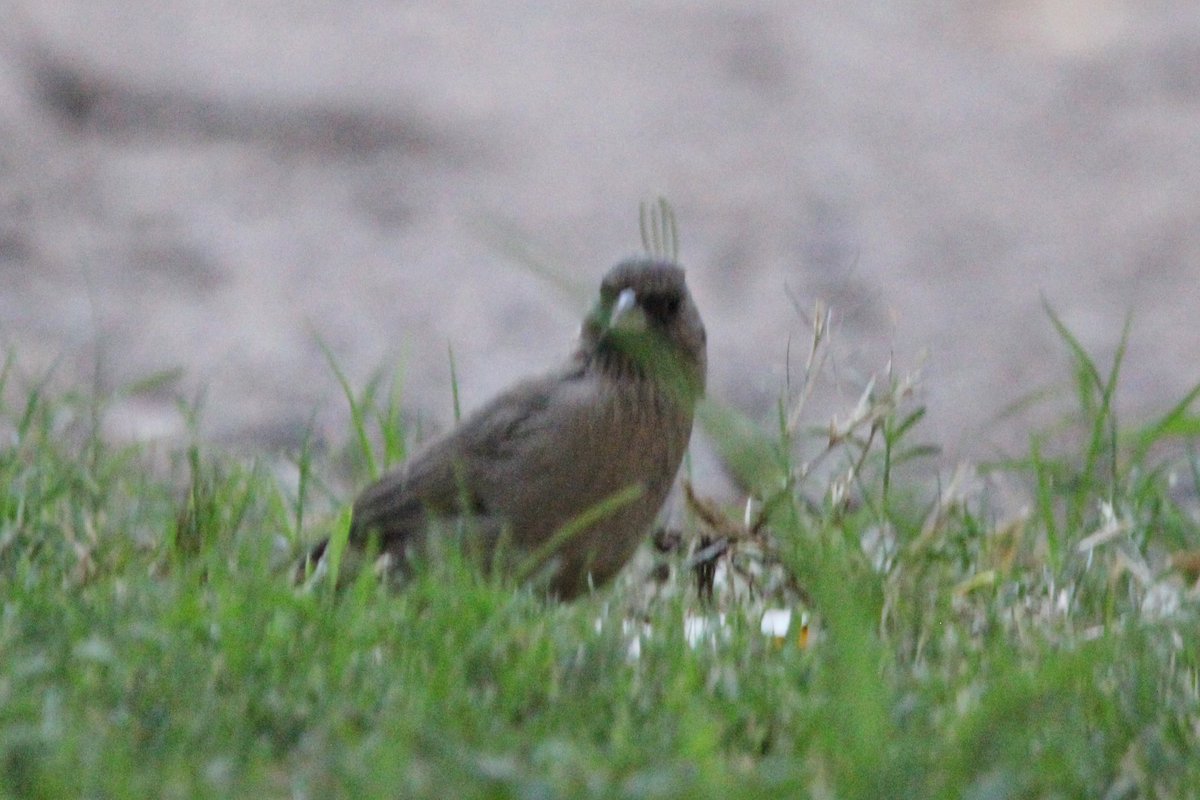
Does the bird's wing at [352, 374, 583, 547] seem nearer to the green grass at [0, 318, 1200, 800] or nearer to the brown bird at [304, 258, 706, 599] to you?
the brown bird at [304, 258, 706, 599]

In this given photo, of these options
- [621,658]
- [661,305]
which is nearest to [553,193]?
[661,305]

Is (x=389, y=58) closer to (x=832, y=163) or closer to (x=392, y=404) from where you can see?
(x=832, y=163)

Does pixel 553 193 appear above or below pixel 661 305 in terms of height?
above

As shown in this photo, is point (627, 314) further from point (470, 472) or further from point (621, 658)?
point (621, 658)

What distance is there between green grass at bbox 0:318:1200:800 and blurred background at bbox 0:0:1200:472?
2.40 meters

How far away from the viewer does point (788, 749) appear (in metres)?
2.88

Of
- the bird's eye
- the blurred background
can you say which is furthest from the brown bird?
the blurred background

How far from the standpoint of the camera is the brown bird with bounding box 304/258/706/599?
432cm

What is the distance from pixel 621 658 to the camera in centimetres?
318

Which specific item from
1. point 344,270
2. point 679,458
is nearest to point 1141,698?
point 679,458

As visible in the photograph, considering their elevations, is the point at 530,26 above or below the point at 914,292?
above

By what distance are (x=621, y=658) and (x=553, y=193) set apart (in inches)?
212

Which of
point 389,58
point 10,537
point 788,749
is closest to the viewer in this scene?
point 788,749

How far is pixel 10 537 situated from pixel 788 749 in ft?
5.56
